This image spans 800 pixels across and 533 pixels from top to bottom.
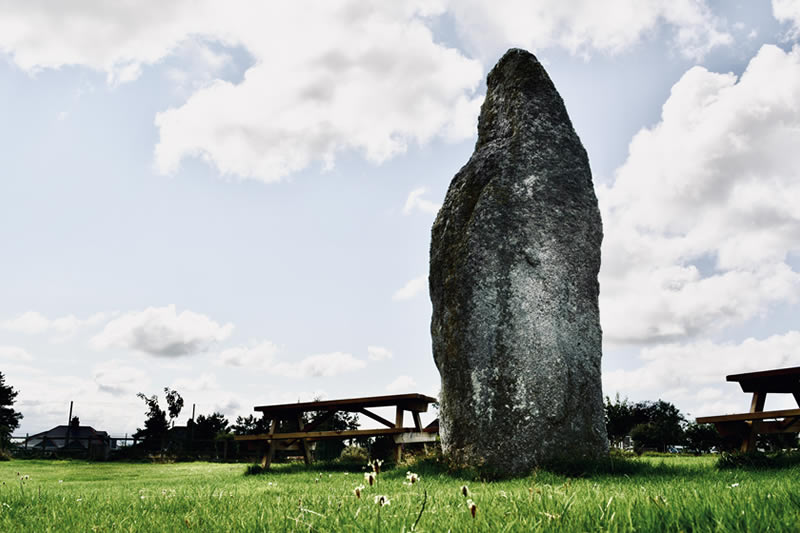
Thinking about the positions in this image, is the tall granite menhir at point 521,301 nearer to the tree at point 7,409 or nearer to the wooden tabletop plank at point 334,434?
the wooden tabletop plank at point 334,434

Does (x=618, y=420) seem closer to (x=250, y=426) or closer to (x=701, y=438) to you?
(x=701, y=438)

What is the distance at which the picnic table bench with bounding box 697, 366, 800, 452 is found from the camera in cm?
830

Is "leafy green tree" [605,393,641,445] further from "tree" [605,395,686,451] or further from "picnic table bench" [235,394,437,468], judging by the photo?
"picnic table bench" [235,394,437,468]

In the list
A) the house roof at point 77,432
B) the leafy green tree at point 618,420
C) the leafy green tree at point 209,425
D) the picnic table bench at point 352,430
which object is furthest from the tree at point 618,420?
the house roof at point 77,432

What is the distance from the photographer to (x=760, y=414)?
8.38m

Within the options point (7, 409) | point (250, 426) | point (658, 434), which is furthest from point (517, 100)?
point (7, 409)

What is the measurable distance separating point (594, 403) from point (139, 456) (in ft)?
75.1

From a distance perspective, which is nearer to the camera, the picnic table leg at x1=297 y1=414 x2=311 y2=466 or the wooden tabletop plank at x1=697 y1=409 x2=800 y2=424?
the wooden tabletop plank at x1=697 y1=409 x2=800 y2=424

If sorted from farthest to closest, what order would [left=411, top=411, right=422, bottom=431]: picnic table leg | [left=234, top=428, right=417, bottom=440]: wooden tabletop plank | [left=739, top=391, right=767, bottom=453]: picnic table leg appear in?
[left=411, top=411, right=422, bottom=431]: picnic table leg
[left=234, top=428, right=417, bottom=440]: wooden tabletop plank
[left=739, top=391, right=767, bottom=453]: picnic table leg

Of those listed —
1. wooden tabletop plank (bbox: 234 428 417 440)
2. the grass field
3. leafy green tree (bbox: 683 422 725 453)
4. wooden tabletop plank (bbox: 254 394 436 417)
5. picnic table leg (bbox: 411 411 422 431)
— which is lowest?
leafy green tree (bbox: 683 422 725 453)

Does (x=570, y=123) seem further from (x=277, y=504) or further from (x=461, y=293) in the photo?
(x=277, y=504)

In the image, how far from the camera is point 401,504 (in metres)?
3.15

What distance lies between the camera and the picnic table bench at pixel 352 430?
1016 centimetres

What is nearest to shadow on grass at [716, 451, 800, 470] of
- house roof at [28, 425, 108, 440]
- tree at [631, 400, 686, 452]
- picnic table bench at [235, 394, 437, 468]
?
picnic table bench at [235, 394, 437, 468]
